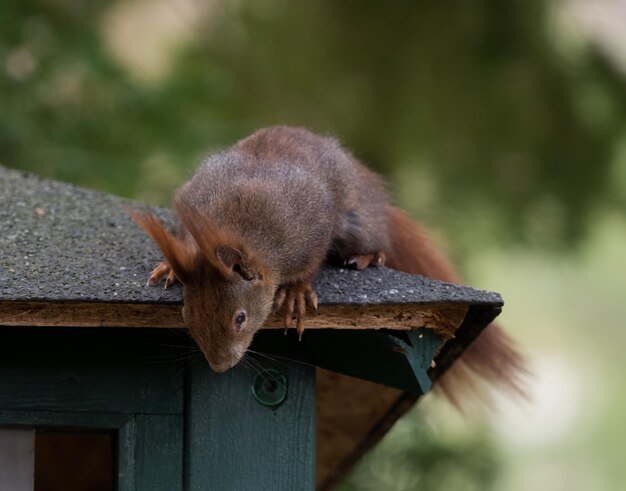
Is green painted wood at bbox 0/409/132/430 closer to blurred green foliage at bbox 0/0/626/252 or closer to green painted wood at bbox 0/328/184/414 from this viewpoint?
green painted wood at bbox 0/328/184/414

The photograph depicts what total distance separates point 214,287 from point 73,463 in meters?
1.32

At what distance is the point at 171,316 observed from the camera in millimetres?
2408

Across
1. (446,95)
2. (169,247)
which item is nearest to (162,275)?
(169,247)

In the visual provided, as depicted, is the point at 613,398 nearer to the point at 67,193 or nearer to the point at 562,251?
the point at 562,251

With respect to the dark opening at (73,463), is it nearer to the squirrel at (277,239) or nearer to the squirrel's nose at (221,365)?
the squirrel at (277,239)

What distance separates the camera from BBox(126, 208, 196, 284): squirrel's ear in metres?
2.40

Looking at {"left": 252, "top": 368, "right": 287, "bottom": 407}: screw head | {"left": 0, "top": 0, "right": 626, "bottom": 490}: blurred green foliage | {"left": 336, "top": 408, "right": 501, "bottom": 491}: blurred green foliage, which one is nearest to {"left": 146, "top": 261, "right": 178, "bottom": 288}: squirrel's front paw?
{"left": 252, "top": 368, "right": 287, "bottom": 407}: screw head

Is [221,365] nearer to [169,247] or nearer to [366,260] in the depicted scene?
[169,247]

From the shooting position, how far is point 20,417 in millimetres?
2439

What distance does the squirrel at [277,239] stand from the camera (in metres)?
2.43

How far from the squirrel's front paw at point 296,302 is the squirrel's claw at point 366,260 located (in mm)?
212

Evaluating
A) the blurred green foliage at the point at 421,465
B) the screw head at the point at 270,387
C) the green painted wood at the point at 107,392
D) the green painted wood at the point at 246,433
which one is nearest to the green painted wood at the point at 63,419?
the green painted wood at the point at 107,392

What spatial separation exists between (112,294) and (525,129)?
372 centimetres

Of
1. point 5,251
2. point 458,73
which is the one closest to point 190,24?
point 458,73
